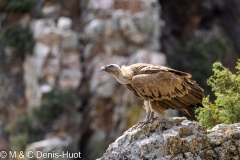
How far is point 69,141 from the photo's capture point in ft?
90.5

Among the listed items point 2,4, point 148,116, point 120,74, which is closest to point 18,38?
point 2,4

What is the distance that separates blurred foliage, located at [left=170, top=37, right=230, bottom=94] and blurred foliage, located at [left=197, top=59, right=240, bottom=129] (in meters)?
18.5

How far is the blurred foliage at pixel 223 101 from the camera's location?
1151 centimetres

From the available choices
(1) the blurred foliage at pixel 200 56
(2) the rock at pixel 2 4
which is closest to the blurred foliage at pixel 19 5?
(2) the rock at pixel 2 4

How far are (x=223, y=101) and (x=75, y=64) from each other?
62.0ft

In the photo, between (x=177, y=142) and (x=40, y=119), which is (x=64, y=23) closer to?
(x=40, y=119)

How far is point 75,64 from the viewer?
29.7 meters

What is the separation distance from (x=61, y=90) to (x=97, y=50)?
9.61 feet

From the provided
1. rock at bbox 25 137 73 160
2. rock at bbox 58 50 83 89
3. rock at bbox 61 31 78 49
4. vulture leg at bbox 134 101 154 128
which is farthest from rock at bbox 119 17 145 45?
vulture leg at bbox 134 101 154 128

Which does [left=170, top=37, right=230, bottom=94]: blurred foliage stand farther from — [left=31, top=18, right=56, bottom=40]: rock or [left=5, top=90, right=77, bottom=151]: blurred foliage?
[left=31, top=18, right=56, bottom=40]: rock

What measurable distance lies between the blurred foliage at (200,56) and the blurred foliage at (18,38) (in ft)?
29.3

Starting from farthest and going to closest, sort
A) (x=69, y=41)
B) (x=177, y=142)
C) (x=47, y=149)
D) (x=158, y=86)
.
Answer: (x=69, y=41) → (x=47, y=149) → (x=158, y=86) → (x=177, y=142)

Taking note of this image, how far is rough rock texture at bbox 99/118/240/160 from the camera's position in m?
9.43

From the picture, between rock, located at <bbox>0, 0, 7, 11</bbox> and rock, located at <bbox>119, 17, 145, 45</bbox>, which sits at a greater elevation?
rock, located at <bbox>0, 0, 7, 11</bbox>
